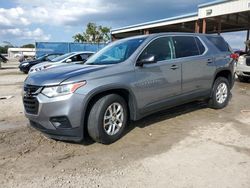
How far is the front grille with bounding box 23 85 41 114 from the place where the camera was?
451 cm

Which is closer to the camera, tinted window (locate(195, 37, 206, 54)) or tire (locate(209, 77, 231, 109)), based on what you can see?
tinted window (locate(195, 37, 206, 54))

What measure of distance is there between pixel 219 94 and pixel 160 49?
2.41m

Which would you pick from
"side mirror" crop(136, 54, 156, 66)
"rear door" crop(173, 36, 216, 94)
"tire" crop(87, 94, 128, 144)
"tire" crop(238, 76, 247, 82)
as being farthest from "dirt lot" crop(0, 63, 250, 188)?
"tire" crop(238, 76, 247, 82)

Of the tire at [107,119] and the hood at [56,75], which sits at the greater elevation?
the hood at [56,75]

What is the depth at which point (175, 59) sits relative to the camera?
585cm

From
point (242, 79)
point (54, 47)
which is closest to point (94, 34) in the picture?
point (54, 47)

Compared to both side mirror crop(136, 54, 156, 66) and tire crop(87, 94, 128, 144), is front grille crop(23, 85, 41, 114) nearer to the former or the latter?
tire crop(87, 94, 128, 144)

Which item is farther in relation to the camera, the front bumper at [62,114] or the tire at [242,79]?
the tire at [242,79]

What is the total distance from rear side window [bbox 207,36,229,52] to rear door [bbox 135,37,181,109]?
162 centimetres

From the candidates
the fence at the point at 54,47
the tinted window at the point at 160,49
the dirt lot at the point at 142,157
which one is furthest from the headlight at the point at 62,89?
the fence at the point at 54,47

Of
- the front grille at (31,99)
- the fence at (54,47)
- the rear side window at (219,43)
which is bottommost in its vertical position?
the front grille at (31,99)

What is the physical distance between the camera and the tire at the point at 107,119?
4.54 meters

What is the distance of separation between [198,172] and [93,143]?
188cm

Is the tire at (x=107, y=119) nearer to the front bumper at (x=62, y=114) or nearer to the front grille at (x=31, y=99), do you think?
the front bumper at (x=62, y=114)
